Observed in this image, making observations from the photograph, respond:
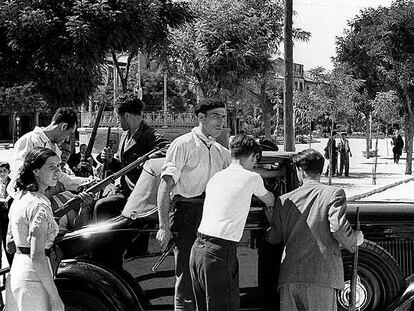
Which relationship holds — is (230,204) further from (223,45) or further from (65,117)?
(223,45)

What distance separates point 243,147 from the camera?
14.9ft

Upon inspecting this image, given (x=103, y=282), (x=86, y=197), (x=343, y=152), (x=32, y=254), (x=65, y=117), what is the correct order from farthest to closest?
(x=343, y=152) → (x=65, y=117) → (x=86, y=197) → (x=103, y=282) → (x=32, y=254)

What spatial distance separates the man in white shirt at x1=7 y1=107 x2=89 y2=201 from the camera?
218 inches

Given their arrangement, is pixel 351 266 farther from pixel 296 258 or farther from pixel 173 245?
pixel 173 245

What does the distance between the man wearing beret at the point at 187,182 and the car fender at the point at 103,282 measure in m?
0.32

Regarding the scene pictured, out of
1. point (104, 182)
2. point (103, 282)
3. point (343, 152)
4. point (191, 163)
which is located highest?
point (191, 163)

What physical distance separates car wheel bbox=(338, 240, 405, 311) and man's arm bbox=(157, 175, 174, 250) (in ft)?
4.35

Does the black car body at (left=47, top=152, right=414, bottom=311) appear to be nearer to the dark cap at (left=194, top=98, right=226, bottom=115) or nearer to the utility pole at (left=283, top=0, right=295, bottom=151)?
the dark cap at (left=194, top=98, right=226, bottom=115)

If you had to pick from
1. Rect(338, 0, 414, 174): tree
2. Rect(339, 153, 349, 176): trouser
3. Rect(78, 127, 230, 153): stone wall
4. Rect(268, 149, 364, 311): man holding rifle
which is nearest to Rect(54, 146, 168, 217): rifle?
Rect(268, 149, 364, 311): man holding rifle

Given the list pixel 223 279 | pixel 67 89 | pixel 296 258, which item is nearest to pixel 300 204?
pixel 296 258

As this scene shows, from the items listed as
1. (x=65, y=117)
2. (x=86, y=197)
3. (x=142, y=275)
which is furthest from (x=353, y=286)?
(x=65, y=117)

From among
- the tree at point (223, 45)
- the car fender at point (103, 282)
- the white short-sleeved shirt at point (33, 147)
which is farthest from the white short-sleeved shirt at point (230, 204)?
the tree at point (223, 45)

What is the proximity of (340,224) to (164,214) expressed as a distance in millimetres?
1153

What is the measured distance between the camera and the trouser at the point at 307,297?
4465 mm
